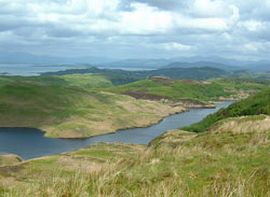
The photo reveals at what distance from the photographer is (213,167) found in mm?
15547

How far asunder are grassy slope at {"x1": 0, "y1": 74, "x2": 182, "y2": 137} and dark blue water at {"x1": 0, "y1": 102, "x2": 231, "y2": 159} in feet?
16.3

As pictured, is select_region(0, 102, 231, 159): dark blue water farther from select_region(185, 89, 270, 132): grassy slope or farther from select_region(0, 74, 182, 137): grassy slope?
select_region(185, 89, 270, 132): grassy slope

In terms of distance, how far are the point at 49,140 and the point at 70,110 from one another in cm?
3286

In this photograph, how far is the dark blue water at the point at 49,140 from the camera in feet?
347

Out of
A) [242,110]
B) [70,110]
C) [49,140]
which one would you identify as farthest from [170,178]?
[70,110]

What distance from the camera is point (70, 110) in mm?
153500

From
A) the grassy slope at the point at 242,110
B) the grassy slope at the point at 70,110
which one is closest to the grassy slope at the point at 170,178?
the grassy slope at the point at 242,110

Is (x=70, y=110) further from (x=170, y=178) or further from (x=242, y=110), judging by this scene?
(x=170, y=178)

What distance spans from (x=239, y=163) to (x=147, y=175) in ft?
11.5

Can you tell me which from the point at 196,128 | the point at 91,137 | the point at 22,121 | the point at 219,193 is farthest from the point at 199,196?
the point at 22,121

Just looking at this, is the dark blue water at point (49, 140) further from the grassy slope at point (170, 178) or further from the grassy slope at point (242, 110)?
the grassy slope at point (170, 178)

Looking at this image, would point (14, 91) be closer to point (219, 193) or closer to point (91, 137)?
point (91, 137)

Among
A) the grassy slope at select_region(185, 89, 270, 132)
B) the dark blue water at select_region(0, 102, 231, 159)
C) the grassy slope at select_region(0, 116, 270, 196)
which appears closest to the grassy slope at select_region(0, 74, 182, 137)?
the dark blue water at select_region(0, 102, 231, 159)

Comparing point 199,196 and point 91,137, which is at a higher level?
point 199,196
